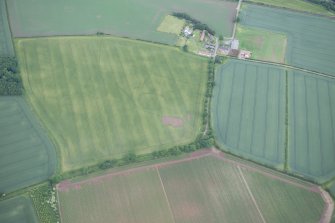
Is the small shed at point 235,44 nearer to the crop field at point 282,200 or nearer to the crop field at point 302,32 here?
the crop field at point 302,32

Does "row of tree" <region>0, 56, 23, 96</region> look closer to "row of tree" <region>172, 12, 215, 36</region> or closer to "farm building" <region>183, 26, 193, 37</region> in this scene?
"farm building" <region>183, 26, 193, 37</region>

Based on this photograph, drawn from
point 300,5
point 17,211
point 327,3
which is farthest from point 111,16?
point 327,3

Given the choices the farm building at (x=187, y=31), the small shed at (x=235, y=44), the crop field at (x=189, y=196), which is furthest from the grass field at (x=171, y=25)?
the crop field at (x=189, y=196)

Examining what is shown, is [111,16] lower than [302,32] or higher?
higher

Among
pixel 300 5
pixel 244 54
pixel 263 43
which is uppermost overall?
pixel 300 5

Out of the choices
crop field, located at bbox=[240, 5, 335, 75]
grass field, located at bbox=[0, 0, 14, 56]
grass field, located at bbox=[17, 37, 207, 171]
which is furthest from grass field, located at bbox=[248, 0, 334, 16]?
grass field, located at bbox=[0, 0, 14, 56]

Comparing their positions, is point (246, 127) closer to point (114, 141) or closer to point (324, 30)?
point (114, 141)

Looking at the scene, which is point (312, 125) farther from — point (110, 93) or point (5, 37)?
point (5, 37)
